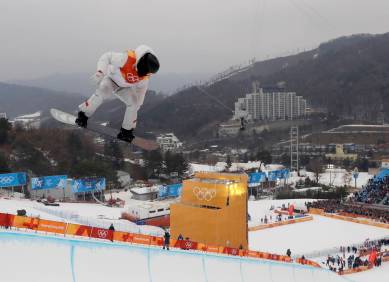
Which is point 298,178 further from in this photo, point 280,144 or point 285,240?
point 285,240

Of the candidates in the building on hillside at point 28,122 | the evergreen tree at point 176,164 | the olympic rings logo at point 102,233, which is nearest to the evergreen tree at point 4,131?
the building on hillside at point 28,122

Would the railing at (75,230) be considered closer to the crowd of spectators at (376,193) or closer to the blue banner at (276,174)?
the crowd of spectators at (376,193)

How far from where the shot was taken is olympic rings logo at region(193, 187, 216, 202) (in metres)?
16.3

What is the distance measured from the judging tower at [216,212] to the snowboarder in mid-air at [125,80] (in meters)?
9.29

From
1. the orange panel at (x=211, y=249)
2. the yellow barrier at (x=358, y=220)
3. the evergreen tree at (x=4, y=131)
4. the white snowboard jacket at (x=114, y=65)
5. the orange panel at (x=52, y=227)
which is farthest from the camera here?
the evergreen tree at (x=4, y=131)

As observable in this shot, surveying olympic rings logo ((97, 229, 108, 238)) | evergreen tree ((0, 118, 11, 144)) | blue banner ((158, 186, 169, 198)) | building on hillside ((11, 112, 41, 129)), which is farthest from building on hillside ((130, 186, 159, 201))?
olympic rings logo ((97, 229, 108, 238))

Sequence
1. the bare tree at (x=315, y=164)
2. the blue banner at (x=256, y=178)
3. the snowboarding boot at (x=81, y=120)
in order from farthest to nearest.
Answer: the bare tree at (x=315, y=164) < the blue banner at (x=256, y=178) < the snowboarding boot at (x=81, y=120)

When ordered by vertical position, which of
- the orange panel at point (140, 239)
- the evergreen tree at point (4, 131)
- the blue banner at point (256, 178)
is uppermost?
the evergreen tree at point (4, 131)

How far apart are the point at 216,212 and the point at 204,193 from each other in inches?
44.2

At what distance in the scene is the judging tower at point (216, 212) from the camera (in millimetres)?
15773

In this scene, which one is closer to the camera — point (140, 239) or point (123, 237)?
point (123, 237)

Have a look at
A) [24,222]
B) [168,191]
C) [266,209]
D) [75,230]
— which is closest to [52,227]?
[75,230]

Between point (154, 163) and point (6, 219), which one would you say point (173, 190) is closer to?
point (154, 163)

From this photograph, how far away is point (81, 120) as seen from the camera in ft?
22.3
